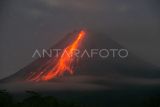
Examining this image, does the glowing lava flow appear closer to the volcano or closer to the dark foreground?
the volcano

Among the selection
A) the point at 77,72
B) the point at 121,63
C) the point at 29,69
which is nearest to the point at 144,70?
the point at 121,63

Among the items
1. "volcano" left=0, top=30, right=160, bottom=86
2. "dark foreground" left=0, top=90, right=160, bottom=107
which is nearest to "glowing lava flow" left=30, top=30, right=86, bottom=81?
"volcano" left=0, top=30, right=160, bottom=86

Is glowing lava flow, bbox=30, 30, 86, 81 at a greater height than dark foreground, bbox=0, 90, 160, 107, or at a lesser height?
greater

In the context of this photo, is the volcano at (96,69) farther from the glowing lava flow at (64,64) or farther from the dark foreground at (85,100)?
the dark foreground at (85,100)

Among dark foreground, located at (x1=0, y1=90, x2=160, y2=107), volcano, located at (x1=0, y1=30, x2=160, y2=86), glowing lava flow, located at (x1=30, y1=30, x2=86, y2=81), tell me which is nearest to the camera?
dark foreground, located at (x1=0, y1=90, x2=160, y2=107)

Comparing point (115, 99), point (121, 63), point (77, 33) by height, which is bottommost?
point (115, 99)

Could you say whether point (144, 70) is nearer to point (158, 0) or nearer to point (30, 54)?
point (158, 0)

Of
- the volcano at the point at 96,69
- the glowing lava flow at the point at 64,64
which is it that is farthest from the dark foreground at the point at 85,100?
the glowing lava flow at the point at 64,64

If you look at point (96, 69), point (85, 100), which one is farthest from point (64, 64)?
point (85, 100)
